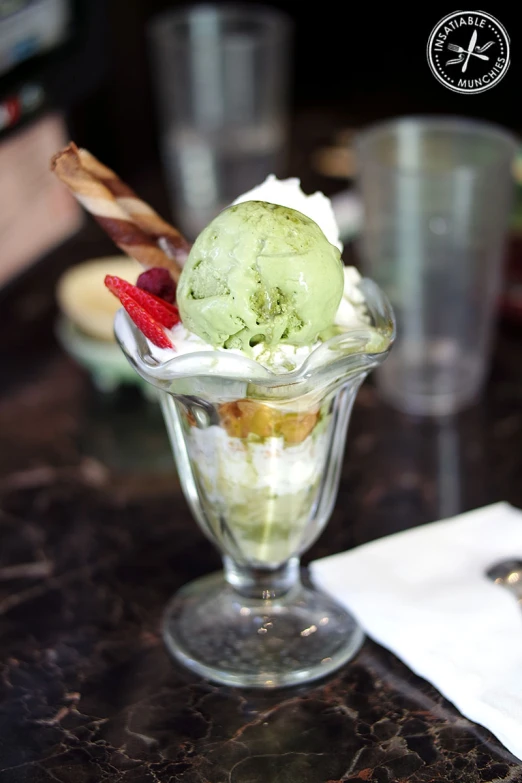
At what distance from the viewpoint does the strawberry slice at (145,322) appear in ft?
2.48

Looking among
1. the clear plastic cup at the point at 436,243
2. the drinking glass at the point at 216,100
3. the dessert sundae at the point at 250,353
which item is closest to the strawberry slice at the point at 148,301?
the dessert sundae at the point at 250,353

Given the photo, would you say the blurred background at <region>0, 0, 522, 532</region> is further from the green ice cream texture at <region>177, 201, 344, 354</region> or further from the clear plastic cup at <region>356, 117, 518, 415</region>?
the green ice cream texture at <region>177, 201, 344, 354</region>

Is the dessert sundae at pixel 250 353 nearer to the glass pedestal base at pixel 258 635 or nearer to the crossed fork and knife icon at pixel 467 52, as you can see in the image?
the glass pedestal base at pixel 258 635

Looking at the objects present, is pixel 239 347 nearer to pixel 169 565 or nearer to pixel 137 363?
pixel 137 363

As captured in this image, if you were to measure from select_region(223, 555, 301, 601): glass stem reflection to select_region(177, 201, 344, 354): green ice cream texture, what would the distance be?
224 mm

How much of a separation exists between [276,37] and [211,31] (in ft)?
0.37

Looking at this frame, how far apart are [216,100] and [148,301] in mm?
1065

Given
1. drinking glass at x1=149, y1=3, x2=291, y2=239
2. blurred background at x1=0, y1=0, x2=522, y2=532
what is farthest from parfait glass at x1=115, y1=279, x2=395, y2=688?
drinking glass at x1=149, y1=3, x2=291, y2=239

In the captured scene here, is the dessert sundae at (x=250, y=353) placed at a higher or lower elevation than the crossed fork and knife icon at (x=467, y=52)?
lower

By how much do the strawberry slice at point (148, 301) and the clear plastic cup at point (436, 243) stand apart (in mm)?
479

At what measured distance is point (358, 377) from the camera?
0.79 m

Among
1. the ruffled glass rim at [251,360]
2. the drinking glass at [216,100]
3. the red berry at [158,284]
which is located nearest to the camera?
the ruffled glass rim at [251,360]

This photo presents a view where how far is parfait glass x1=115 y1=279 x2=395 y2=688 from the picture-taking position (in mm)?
737

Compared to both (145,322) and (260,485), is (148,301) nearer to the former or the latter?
(145,322)
